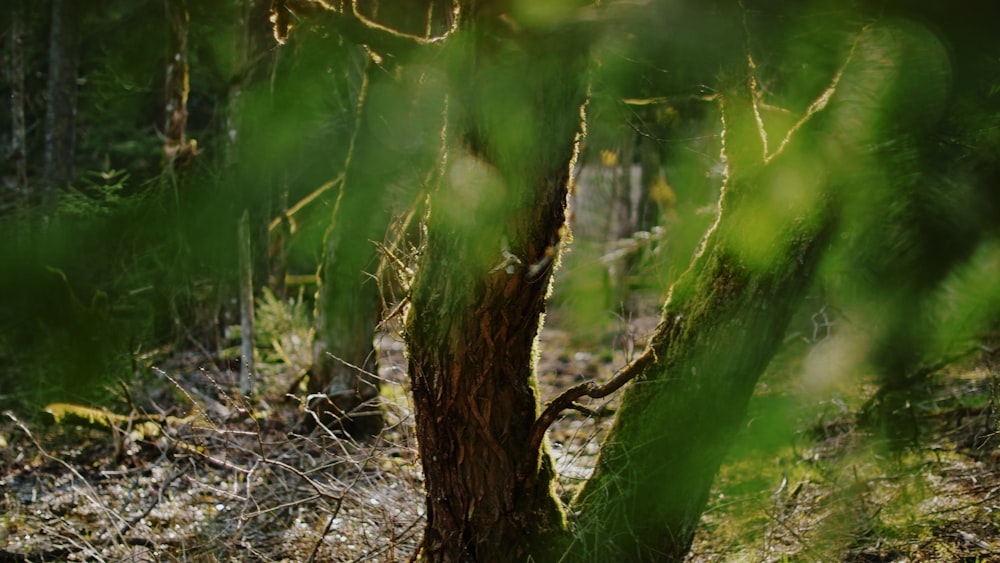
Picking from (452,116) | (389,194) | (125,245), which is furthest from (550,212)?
(125,245)

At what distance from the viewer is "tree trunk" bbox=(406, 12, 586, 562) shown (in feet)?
11.3

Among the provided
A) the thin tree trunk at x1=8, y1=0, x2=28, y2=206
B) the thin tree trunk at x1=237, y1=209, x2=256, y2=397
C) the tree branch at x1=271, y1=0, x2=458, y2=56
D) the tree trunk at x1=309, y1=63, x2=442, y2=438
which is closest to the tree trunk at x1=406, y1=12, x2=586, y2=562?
the tree branch at x1=271, y1=0, x2=458, y2=56

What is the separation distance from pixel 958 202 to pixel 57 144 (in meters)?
13.5

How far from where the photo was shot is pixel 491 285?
350 cm

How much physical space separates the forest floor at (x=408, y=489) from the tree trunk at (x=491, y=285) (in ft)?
1.38

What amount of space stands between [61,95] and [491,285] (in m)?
12.4

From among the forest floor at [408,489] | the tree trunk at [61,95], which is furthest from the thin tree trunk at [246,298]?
the tree trunk at [61,95]

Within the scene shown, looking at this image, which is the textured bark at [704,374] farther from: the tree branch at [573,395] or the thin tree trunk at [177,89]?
the thin tree trunk at [177,89]

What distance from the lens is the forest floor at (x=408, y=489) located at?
4418 mm

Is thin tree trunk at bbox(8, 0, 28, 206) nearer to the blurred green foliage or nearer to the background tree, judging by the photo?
the blurred green foliage

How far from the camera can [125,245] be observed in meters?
9.33

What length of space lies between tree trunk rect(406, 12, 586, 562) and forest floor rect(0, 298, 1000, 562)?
0.42 metres

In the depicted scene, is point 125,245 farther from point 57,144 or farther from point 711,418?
point 711,418

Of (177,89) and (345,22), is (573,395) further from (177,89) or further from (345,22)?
(177,89)
